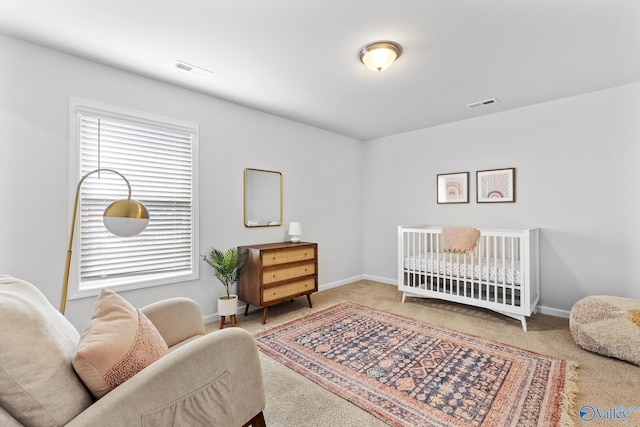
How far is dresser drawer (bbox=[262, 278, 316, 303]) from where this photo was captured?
314cm

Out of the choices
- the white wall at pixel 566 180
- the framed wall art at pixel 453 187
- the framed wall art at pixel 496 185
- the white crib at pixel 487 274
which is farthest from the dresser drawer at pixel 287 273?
the framed wall art at pixel 496 185

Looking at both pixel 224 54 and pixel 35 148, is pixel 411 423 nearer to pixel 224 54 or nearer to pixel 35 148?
pixel 224 54

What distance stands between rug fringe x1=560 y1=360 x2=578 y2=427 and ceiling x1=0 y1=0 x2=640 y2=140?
2.40 m

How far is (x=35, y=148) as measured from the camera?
2.19m

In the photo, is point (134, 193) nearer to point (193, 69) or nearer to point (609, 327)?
point (193, 69)

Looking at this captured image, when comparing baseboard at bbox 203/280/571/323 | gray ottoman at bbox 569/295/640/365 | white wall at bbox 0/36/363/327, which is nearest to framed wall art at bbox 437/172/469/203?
white wall at bbox 0/36/363/327

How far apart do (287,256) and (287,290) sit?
388mm

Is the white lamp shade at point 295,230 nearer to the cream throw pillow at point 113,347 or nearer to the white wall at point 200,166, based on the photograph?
the white wall at point 200,166

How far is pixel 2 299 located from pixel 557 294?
4439 mm

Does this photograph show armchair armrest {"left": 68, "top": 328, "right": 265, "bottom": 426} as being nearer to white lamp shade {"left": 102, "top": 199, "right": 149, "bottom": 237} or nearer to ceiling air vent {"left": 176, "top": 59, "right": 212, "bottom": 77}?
white lamp shade {"left": 102, "top": 199, "right": 149, "bottom": 237}

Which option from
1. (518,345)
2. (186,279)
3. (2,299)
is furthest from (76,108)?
(518,345)

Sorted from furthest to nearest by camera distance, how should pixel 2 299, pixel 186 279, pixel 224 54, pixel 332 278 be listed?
pixel 332 278
pixel 186 279
pixel 224 54
pixel 2 299

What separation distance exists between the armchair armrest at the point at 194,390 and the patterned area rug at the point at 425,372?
892 mm

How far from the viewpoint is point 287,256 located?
Answer: 3344 mm
